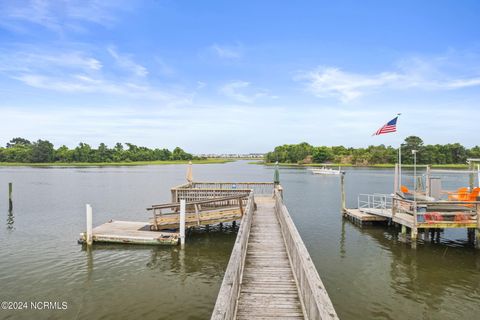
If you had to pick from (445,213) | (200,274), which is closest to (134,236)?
(200,274)

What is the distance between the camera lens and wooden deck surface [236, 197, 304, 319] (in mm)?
6312

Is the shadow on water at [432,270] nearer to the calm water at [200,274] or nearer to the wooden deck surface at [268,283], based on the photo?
the calm water at [200,274]

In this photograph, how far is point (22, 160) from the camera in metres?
145

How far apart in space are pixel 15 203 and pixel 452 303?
36575 mm

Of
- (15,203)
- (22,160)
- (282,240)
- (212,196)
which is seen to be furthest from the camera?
(22,160)

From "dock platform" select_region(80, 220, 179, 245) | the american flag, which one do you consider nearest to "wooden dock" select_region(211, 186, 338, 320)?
"dock platform" select_region(80, 220, 179, 245)

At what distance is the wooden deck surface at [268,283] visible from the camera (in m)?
6.31

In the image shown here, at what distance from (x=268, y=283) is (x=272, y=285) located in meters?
0.14

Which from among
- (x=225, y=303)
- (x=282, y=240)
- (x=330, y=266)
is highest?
(x=225, y=303)

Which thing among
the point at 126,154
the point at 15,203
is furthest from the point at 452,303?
the point at 126,154

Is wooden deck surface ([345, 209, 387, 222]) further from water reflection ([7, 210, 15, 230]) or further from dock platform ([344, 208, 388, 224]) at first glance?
water reflection ([7, 210, 15, 230])

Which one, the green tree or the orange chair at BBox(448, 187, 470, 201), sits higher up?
the green tree

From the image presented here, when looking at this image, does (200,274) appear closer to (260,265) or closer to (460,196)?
(260,265)

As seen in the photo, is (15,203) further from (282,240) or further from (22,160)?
(22,160)
